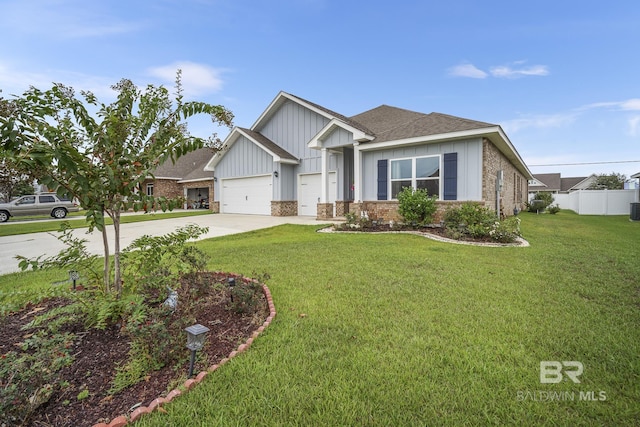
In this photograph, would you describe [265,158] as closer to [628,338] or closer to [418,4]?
[418,4]

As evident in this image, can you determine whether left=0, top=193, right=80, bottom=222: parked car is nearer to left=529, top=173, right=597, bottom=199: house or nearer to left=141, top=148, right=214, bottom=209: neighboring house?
left=141, top=148, right=214, bottom=209: neighboring house

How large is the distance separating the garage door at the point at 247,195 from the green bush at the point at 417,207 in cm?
850

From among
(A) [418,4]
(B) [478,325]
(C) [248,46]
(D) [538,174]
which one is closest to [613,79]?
(A) [418,4]

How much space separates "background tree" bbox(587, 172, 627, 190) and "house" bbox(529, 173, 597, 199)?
429 cm

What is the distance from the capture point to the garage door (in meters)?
16.4

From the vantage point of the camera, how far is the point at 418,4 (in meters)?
10.6

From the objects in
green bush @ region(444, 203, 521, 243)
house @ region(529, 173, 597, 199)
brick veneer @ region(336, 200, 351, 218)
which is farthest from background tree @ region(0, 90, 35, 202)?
house @ region(529, 173, 597, 199)

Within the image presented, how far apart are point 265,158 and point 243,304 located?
44.7 ft

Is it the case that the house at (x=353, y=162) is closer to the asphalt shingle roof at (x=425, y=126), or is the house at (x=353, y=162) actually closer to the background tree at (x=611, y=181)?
the asphalt shingle roof at (x=425, y=126)

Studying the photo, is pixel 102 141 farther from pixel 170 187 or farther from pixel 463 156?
pixel 170 187

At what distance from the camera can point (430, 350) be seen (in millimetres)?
2383

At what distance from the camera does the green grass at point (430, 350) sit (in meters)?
1.74

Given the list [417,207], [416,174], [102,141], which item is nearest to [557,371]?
[102,141]

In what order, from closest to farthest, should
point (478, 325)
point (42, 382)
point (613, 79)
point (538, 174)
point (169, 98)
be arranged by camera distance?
point (42, 382), point (478, 325), point (169, 98), point (613, 79), point (538, 174)
